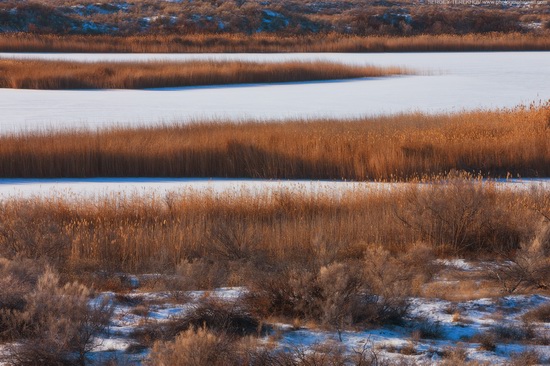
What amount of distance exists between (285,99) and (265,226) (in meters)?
11.3

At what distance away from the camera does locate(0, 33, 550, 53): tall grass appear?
32.9 metres

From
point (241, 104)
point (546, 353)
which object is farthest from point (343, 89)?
point (546, 353)

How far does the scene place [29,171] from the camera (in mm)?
12055

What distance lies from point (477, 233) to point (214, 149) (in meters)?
5.94

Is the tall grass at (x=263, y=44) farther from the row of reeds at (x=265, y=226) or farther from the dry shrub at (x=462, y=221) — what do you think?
the dry shrub at (x=462, y=221)

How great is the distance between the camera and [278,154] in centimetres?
1228

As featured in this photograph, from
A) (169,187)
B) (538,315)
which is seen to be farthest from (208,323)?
(169,187)

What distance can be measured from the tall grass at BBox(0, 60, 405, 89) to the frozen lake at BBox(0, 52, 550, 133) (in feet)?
3.53

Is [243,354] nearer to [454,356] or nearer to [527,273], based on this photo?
[454,356]

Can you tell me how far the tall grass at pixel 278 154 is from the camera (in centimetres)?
1188

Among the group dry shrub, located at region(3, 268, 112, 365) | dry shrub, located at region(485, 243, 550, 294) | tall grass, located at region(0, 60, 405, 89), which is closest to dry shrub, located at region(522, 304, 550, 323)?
dry shrub, located at region(485, 243, 550, 294)

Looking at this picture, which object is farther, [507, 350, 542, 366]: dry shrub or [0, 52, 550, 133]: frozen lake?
[0, 52, 550, 133]: frozen lake

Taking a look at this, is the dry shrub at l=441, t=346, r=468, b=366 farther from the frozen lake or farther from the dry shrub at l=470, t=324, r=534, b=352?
the frozen lake

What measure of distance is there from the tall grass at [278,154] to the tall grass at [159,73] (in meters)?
9.05
